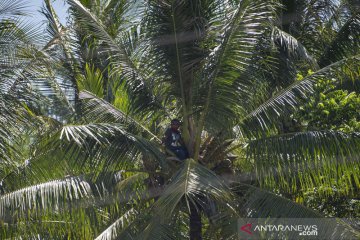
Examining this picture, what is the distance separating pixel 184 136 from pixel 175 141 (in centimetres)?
25

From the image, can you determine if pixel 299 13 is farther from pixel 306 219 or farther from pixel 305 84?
pixel 306 219

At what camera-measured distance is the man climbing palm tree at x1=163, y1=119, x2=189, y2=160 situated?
11271 millimetres

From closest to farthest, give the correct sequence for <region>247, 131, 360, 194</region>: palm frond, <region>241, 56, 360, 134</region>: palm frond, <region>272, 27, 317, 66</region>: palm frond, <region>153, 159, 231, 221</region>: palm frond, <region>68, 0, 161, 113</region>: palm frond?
<region>153, 159, 231, 221</region>: palm frond → <region>247, 131, 360, 194</region>: palm frond → <region>241, 56, 360, 134</region>: palm frond → <region>68, 0, 161, 113</region>: palm frond → <region>272, 27, 317, 66</region>: palm frond

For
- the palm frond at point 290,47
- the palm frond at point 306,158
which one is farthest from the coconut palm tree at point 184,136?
the palm frond at point 290,47

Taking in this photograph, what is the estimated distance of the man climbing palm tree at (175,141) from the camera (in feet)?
37.0

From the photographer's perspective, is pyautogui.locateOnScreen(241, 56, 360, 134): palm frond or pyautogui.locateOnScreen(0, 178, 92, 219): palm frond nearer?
pyautogui.locateOnScreen(0, 178, 92, 219): palm frond

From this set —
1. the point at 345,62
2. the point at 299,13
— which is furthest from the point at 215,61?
the point at 299,13

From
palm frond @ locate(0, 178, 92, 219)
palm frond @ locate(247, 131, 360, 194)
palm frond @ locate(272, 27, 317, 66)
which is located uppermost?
palm frond @ locate(272, 27, 317, 66)

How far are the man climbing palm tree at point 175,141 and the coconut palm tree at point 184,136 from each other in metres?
0.14

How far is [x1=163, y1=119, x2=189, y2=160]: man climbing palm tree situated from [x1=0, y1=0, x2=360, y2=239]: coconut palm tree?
142mm

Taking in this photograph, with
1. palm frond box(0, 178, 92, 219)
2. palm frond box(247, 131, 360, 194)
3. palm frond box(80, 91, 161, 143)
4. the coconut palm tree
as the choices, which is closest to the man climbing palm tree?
the coconut palm tree

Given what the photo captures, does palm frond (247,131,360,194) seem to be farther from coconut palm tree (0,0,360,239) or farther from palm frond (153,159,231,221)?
palm frond (153,159,231,221)

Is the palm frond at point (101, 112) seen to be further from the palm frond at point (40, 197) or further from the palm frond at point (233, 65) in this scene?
the palm frond at point (40, 197)

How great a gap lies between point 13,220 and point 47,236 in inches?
35.6
